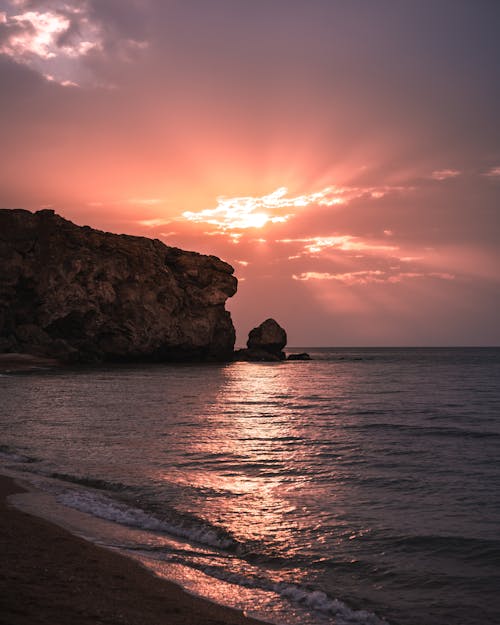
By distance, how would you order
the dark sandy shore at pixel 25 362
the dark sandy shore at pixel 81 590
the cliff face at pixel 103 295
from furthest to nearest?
the cliff face at pixel 103 295 < the dark sandy shore at pixel 25 362 < the dark sandy shore at pixel 81 590

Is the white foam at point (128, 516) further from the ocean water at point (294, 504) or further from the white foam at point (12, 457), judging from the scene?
the white foam at point (12, 457)

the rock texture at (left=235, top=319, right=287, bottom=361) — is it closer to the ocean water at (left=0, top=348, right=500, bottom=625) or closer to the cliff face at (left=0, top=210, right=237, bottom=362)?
the cliff face at (left=0, top=210, right=237, bottom=362)

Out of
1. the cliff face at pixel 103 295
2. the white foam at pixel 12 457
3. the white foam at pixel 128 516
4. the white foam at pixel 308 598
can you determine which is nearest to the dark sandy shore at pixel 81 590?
the white foam at pixel 308 598

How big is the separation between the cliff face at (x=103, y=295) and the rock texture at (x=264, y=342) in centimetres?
790

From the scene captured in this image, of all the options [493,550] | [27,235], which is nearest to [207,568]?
[493,550]

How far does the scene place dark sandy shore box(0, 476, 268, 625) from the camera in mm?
5109

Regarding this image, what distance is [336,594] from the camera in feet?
23.9

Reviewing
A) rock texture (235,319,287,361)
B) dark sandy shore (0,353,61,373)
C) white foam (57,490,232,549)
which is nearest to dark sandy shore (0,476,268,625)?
white foam (57,490,232,549)

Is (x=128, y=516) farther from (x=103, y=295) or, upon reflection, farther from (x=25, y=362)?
(x=103, y=295)

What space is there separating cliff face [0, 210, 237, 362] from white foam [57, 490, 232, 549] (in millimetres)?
78505

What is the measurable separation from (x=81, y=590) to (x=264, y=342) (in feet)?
368

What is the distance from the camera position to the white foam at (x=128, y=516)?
31.2 feet

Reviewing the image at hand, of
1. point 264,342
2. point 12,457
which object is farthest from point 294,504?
point 264,342

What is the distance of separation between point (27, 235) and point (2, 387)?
54984 millimetres
